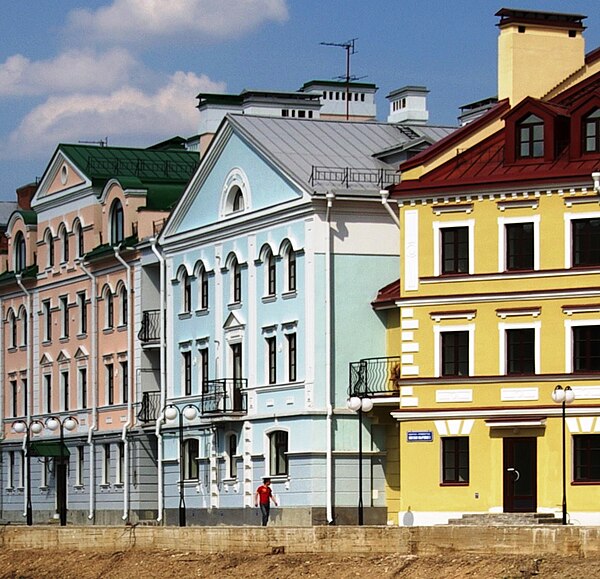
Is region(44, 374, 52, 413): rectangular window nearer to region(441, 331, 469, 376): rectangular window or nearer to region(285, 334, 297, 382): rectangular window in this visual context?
region(285, 334, 297, 382): rectangular window

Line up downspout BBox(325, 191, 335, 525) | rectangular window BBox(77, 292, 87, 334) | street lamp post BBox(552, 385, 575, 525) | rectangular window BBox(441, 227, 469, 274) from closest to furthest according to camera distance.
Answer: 1. street lamp post BBox(552, 385, 575, 525)
2. rectangular window BBox(441, 227, 469, 274)
3. downspout BBox(325, 191, 335, 525)
4. rectangular window BBox(77, 292, 87, 334)

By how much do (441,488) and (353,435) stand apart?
18.0 feet

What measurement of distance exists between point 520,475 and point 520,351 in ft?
10.7

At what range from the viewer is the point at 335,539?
48.8 metres

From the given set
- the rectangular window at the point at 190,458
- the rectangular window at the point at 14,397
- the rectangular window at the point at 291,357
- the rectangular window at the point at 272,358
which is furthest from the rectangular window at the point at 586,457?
the rectangular window at the point at 14,397

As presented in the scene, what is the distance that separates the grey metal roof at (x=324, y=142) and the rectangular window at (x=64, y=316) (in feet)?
54.8

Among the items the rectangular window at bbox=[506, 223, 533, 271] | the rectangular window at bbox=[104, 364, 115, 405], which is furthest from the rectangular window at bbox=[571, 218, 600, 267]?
the rectangular window at bbox=[104, 364, 115, 405]

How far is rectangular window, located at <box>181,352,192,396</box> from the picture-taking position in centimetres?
6825

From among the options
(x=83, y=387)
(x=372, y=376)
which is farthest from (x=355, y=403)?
(x=83, y=387)

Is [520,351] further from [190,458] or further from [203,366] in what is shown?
[190,458]

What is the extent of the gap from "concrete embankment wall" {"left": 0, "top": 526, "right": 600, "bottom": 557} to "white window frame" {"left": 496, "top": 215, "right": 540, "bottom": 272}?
9.83m

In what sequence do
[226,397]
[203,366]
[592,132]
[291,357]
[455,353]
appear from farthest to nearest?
[203,366] < [226,397] < [291,357] < [455,353] < [592,132]

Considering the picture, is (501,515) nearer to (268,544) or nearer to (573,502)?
(573,502)

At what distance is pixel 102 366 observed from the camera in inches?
2977
